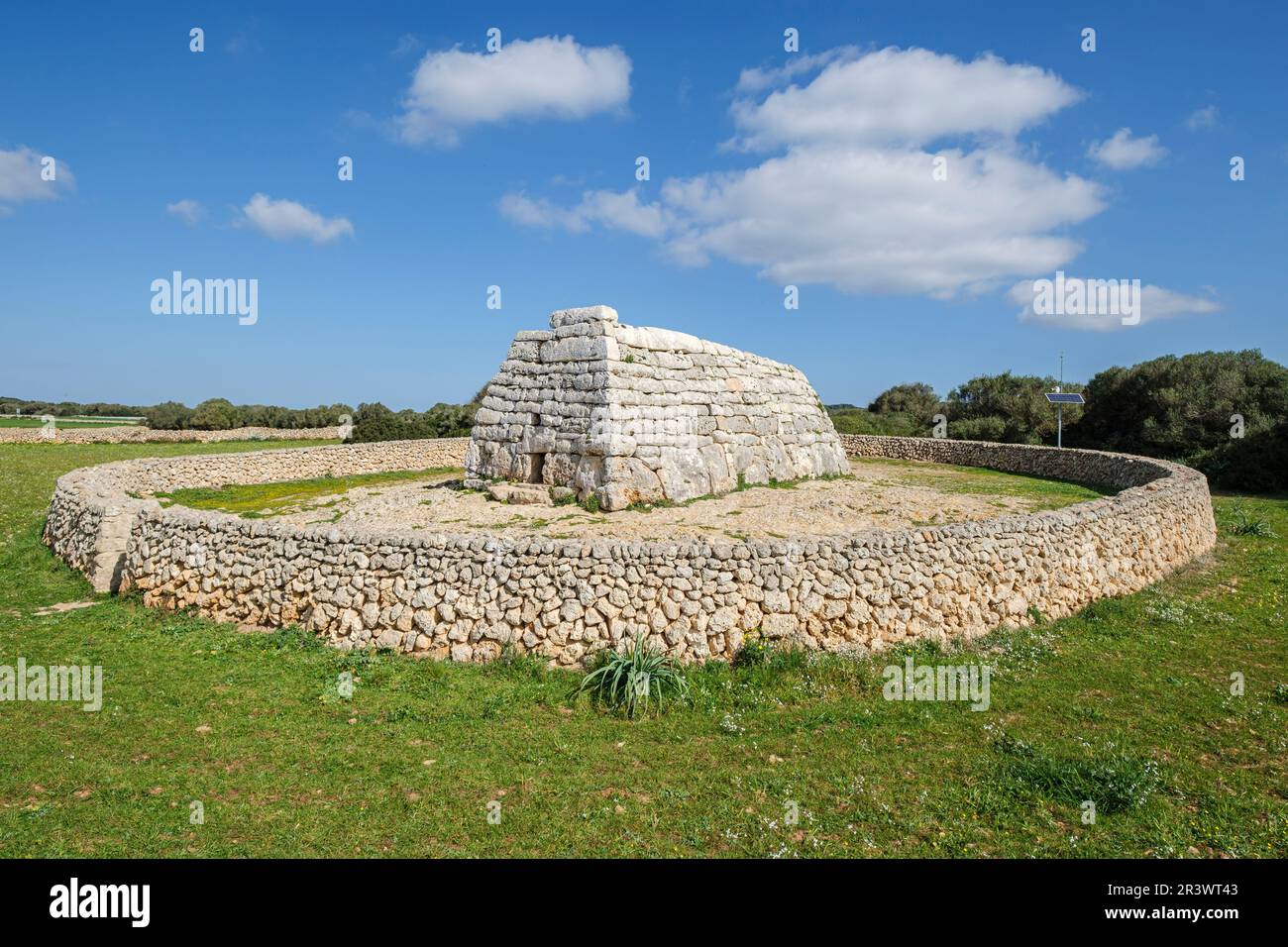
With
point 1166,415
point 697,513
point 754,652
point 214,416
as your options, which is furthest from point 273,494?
point 214,416

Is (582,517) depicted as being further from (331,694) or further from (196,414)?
(196,414)

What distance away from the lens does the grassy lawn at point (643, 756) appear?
4.62 meters

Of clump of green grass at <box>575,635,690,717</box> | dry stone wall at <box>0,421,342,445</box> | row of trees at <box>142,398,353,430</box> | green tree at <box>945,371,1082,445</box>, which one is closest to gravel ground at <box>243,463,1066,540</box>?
clump of green grass at <box>575,635,690,717</box>

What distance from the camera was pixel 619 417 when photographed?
13.7 metres

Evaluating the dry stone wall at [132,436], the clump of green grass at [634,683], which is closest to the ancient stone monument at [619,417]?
the clump of green grass at [634,683]

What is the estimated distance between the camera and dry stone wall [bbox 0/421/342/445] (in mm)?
35531
